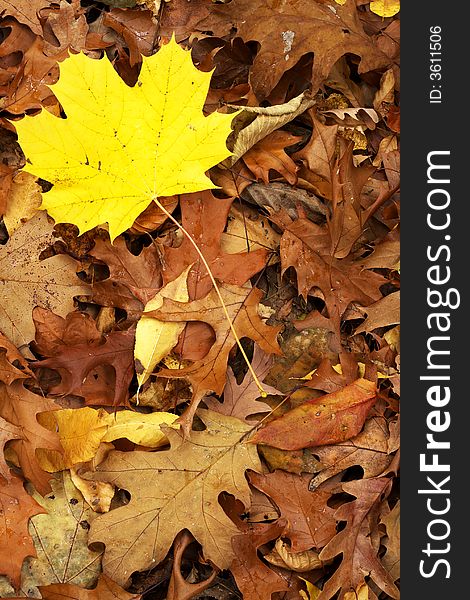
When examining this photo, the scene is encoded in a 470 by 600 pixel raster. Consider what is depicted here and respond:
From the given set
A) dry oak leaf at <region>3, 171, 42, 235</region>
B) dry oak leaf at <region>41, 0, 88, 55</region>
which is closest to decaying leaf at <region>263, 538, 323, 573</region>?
dry oak leaf at <region>3, 171, 42, 235</region>

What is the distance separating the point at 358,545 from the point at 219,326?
74 cm

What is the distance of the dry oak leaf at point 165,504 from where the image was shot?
6.88ft

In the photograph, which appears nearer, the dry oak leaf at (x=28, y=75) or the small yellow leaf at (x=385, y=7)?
the dry oak leaf at (x=28, y=75)

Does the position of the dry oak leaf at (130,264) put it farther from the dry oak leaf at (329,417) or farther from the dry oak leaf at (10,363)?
the dry oak leaf at (329,417)

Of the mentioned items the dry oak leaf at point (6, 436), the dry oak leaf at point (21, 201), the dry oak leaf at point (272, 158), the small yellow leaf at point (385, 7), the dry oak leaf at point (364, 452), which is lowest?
the dry oak leaf at point (6, 436)

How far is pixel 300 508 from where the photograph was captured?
7.01 feet

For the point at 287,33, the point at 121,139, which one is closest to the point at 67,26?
the point at 121,139

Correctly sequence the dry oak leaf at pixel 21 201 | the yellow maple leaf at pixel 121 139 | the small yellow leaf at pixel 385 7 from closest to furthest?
the yellow maple leaf at pixel 121 139, the dry oak leaf at pixel 21 201, the small yellow leaf at pixel 385 7

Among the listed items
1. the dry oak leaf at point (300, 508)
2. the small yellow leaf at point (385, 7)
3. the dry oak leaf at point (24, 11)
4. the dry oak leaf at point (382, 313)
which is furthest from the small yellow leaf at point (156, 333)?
the small yellow leaf at point (385, 7)

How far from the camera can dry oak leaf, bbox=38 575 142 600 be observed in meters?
2.08

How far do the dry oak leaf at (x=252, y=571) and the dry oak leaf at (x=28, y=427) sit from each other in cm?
57

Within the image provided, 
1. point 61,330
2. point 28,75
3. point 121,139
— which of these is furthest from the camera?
point 28,75

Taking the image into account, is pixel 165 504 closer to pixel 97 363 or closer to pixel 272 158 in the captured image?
pixel 97 363

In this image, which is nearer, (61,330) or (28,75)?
(61,330)
